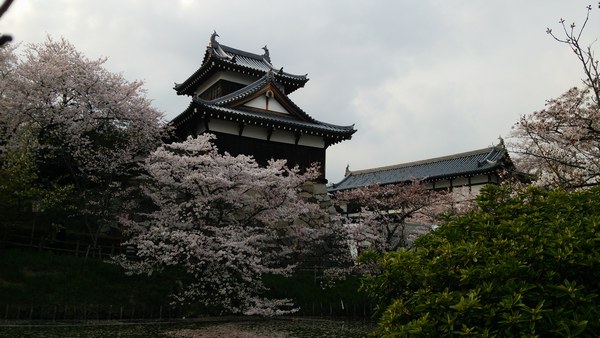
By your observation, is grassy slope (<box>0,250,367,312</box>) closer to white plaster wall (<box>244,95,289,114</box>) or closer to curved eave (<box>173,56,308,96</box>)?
white plaster wall (<box>244,95,289,114</box>)

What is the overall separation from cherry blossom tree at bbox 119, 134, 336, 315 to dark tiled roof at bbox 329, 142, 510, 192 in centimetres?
1360

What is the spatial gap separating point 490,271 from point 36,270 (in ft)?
55.1

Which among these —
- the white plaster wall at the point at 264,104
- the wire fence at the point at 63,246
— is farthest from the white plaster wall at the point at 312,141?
the wire fence at the point at 63,246

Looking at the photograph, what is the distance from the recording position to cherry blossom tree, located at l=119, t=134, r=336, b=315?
15.7 meters

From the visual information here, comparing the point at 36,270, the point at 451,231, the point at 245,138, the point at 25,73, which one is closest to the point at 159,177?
the point at 36,270

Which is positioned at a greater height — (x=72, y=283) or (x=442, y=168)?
(x=442, y=168)

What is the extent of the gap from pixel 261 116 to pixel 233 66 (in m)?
6.46

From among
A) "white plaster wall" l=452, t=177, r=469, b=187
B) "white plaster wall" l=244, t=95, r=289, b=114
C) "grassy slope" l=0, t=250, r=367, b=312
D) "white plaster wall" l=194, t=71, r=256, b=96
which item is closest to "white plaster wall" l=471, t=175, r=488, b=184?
"white plaster wall" l=452, t=177, r=469, b=187

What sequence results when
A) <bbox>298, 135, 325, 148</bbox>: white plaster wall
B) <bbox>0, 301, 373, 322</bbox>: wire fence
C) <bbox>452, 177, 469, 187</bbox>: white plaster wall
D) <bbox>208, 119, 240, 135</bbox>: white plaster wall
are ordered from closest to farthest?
<bbox>0, 301, 373, 322</bbox>: wire fence → <bbox>208, 119, 240, 135</bbox>: white plaster wall → <bbox>298, 135, 325, 148</bbox>: white plaster wall → <bbox>452, 177, 469, 187</bbox>: white plaster wall

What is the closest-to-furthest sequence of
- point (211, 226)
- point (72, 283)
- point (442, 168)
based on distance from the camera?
1. point (72, 283)
2. point (211, 226)
3. point (442, 168)

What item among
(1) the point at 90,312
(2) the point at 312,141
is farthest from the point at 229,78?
(1) the point at 90,312

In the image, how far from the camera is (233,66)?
28250 millimetres

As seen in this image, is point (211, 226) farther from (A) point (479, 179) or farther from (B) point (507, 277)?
(A) point (479, 179)

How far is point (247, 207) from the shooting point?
1897 cm
